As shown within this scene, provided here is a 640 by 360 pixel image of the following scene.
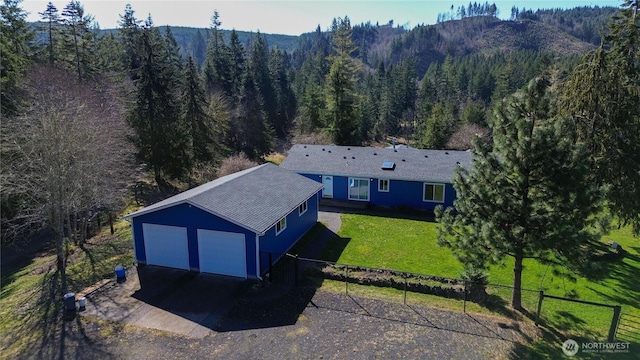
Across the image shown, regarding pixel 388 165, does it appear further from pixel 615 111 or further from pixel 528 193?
pixel 528 193

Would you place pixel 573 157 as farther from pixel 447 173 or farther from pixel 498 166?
pixel 447 173

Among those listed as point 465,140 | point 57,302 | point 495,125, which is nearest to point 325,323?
point 495,125

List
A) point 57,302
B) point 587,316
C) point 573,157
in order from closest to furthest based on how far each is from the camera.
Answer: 1. point 573,157
2. point 587,316
3. point 57,302

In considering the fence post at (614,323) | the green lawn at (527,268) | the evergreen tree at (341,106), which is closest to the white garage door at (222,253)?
the green lawn at (527,268)

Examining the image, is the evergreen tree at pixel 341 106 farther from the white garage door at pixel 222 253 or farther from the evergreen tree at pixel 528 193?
the evergreen tree at pixel 528 193

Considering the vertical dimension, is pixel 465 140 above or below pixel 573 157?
below

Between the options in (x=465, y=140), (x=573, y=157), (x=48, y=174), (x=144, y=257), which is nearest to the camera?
(x=573, y=157)

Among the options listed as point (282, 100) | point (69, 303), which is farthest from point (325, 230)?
point (282, 100)

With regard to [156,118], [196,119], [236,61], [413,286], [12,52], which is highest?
[236,61]
